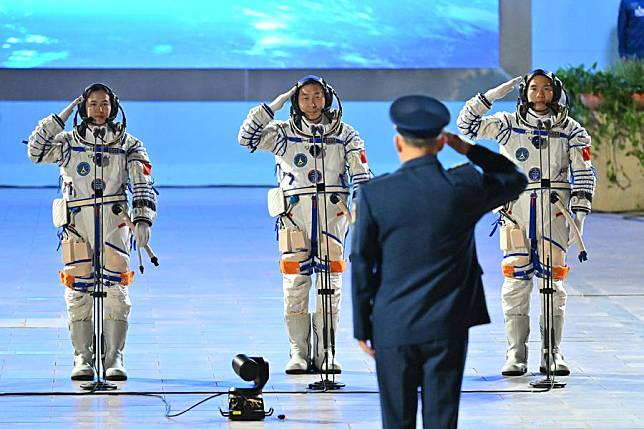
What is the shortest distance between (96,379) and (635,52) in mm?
13708

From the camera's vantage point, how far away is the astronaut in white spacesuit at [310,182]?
325 inches

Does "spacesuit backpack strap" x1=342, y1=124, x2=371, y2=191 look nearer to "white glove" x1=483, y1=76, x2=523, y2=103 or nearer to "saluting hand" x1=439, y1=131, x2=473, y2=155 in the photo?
"white glove" x1=483, y1=76, x2=523, y2=103

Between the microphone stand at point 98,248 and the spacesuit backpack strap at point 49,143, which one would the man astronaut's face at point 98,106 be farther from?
the spacesuit backpack strap at point 49,143

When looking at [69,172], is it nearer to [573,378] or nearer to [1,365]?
[1,365]

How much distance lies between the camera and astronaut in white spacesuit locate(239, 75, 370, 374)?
8.25 metres

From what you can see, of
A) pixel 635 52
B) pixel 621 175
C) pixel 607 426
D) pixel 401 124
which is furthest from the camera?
pixel 635 52

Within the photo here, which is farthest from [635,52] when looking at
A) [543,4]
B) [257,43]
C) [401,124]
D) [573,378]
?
[401,124]

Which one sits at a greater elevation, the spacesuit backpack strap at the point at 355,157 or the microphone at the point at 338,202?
the spacesuit backpack strap at the point at 355,157

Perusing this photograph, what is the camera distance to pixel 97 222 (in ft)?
26.2

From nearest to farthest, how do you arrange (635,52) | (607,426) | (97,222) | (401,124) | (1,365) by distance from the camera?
(401,124) → (607,426) → (97,222) → (1,365) → (635,52)

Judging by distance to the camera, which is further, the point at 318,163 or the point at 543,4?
the point at 543,4

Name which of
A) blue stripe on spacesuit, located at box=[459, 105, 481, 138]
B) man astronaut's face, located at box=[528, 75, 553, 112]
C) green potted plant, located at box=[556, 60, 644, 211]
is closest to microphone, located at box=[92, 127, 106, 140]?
blue stripe on spacesuit, located at box=[459, 105, 481, 138]

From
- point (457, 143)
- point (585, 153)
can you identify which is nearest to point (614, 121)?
point (585, 153)

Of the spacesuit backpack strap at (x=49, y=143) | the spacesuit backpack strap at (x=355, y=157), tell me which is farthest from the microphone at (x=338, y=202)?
the spacesuit backpack strap at (x=49, y=143)
